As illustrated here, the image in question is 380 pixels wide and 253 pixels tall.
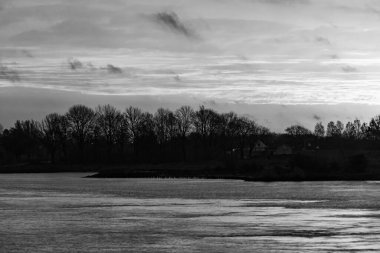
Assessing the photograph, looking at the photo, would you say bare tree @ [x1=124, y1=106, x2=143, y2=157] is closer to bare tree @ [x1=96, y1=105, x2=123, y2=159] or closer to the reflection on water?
bare tree @ [x1=96, y1=105, x2=123, y2=159]

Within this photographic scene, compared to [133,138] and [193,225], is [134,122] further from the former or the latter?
[193,225]

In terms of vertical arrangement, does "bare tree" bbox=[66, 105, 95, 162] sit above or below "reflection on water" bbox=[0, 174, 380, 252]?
above

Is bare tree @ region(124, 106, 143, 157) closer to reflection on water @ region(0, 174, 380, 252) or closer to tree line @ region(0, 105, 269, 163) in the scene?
tree line @ region(0, 105, 269, 163)

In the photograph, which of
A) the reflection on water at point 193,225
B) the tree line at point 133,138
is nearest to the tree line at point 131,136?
the tree line at point 133,138

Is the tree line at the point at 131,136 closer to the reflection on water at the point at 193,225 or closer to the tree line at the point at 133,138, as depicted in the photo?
the tree line at the point at 133,138

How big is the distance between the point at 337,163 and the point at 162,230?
9547 centimetres

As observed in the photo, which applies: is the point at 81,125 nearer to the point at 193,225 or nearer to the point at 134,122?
the point at 134,122

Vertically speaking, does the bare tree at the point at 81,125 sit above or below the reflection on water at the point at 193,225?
above

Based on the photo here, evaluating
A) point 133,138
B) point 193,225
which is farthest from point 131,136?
point 193,225

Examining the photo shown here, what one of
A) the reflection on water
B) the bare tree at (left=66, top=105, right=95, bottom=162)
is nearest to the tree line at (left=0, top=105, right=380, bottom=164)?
the bare tree at (left=66, top=105, right=95, bottom=162)

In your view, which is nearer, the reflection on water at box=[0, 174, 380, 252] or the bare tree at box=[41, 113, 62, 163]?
the reflection on water at box=[0, 174, 380, 252]

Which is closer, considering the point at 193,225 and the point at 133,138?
the point at 193,225

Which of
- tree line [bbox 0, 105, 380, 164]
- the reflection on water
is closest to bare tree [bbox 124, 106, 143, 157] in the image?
tree line [bbox 0, 105, 380, 164]

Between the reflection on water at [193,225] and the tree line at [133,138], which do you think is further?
the tree line at [133,138]
